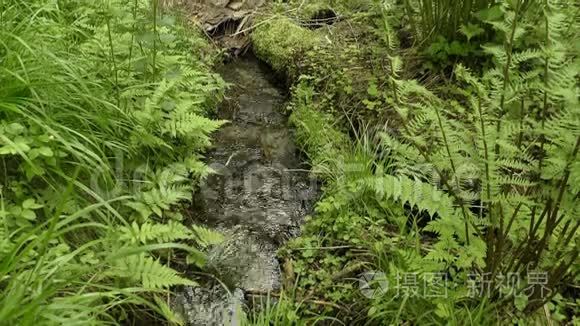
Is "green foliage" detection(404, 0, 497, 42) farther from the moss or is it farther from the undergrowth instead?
the moss

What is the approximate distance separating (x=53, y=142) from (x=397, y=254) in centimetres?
175

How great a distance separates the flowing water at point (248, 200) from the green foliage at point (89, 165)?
0.64 ft

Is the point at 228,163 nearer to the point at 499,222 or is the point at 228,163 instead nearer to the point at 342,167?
the point at 342,167

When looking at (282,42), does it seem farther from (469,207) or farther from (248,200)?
(469,207)

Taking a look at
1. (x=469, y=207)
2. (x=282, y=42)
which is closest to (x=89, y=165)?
(x=469, y=207)

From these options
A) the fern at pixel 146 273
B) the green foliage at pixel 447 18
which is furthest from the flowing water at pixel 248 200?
the green foliage at pixel 447 18

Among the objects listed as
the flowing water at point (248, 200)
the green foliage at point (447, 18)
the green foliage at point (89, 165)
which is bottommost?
the flowing water at point (248, 200)

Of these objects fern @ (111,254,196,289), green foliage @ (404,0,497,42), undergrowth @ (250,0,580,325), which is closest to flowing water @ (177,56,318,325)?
undergrowth @ (250,0,580,325)

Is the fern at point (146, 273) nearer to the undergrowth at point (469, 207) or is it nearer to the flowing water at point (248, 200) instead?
the flowing water at point (248, 200)

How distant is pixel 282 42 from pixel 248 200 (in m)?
2.01

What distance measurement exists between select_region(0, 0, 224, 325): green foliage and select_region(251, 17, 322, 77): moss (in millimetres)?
1365

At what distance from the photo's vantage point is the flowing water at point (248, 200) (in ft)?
8.47

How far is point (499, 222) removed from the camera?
Result: 2.01 m

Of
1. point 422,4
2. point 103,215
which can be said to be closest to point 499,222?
point 103,215
